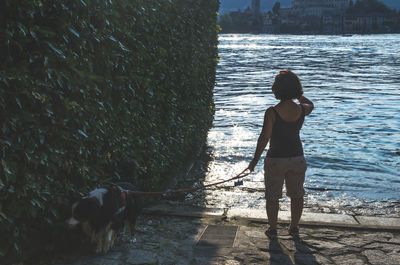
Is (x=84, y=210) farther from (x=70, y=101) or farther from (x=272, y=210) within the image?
(x=272, y=210)

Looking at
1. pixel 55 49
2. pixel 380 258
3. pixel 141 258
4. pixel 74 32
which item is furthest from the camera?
pixel 380 258

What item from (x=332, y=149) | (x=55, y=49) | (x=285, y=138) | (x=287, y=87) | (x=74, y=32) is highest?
(x=74, y=32)

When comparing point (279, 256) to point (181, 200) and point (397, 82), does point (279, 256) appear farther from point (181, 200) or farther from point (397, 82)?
point (397, 82)

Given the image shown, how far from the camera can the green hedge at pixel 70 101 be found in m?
3.31

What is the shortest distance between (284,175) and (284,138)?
0.42m

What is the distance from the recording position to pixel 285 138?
4852mm

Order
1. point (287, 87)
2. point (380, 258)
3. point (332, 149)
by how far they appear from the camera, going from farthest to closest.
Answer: point (332, 149), point (287, 87), point (380, 258)

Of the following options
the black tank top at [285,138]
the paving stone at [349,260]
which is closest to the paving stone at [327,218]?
the paving stone at [349,260]

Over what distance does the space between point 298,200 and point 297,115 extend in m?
0.96

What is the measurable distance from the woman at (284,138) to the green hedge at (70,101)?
1624 mm

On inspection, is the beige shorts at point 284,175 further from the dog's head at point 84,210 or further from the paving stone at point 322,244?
the dog's head at point 84,210

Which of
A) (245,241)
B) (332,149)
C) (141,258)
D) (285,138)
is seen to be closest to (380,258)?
(245,241)

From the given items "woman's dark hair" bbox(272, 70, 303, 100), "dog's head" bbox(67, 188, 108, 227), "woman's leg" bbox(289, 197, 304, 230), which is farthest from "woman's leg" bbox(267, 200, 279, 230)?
"dog's head" bbox(67, 188, 108, 227)

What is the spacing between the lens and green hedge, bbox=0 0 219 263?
3.31 meters
